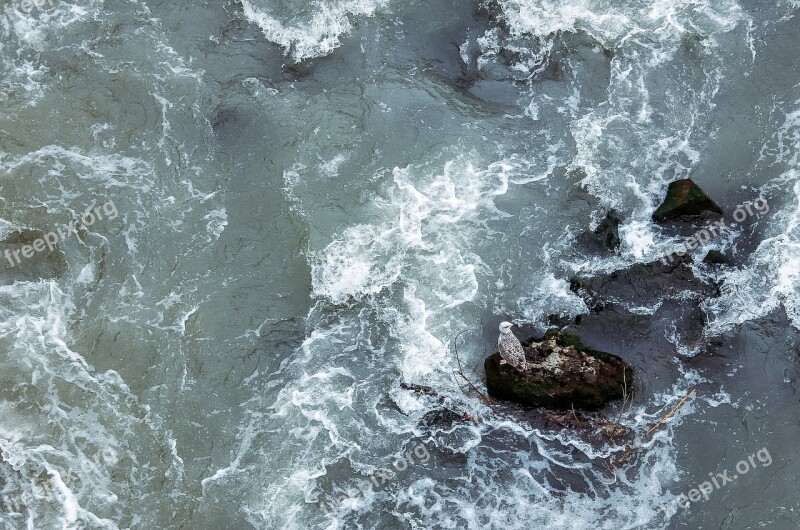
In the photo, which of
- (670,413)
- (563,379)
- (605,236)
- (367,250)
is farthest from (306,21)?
(670,413)

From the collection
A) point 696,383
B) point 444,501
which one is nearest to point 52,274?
point 444,501

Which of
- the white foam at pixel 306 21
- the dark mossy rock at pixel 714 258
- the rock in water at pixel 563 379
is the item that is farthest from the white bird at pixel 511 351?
the white foam at pixel 306 21

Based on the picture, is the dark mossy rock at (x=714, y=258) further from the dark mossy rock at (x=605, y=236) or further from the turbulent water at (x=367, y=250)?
the dark mossy rock at (x=605, y=236)

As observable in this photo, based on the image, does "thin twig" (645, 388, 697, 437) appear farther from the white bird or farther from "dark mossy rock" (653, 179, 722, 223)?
"dark mossy rock" (653, 179, 722, 223)

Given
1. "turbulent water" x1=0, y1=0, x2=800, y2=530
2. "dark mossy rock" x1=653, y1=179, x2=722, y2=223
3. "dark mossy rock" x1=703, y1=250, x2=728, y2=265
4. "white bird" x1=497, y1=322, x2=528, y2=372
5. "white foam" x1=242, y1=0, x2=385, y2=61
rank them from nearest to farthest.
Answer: "turbulent water" x1=0, y1=0, x2=800, y2=530, "white bird" x1=497, y1=322, x2=528, y2=372, "dark mossy rock" x1=703, y1=250, x2=728, y2=265, "dark mossy rock" x1=653, y1=179, x2=722, y2=223, "white foam" x1=242, y1=0, x2=385, y2=61

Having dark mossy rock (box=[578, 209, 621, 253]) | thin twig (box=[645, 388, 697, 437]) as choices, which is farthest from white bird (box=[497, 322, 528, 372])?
dark mossy rock (box=[578, 209, 621, 253])
